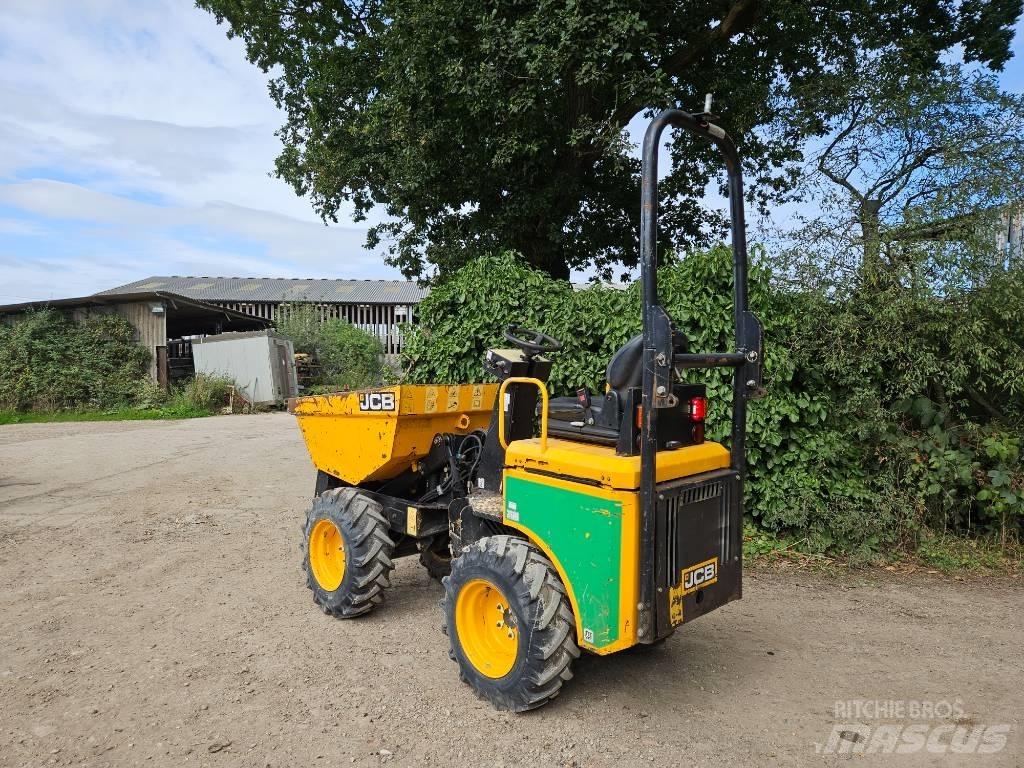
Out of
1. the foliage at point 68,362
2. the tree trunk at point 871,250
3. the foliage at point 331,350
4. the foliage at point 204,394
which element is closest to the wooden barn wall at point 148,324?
the foliage at point 68,362

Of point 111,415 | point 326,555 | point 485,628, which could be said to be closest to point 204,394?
point 111,415

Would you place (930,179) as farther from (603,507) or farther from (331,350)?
(331,350)

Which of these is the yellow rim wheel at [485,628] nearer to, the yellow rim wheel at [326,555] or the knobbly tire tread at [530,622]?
the knobbly tire tread at [530,622]

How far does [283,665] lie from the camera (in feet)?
12.3

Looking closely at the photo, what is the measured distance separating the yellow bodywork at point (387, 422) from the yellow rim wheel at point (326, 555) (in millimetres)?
367

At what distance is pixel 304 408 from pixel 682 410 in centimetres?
286

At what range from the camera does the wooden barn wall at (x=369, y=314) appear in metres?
25.2

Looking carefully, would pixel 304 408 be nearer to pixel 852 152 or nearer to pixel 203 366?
pixel 852 152

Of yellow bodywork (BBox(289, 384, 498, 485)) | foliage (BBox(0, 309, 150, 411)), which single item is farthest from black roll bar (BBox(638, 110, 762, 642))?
foliage (BBox(0, 309, 150, 411))

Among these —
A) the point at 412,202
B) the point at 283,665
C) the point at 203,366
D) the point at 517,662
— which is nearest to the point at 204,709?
the point at 283,665

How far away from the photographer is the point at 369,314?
95.3 ft

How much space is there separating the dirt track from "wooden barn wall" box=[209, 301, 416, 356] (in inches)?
741

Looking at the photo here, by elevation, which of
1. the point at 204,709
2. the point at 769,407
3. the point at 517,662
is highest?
the point at 769,407

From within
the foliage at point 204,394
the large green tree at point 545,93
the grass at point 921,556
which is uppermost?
the large green tree at point 545,93
